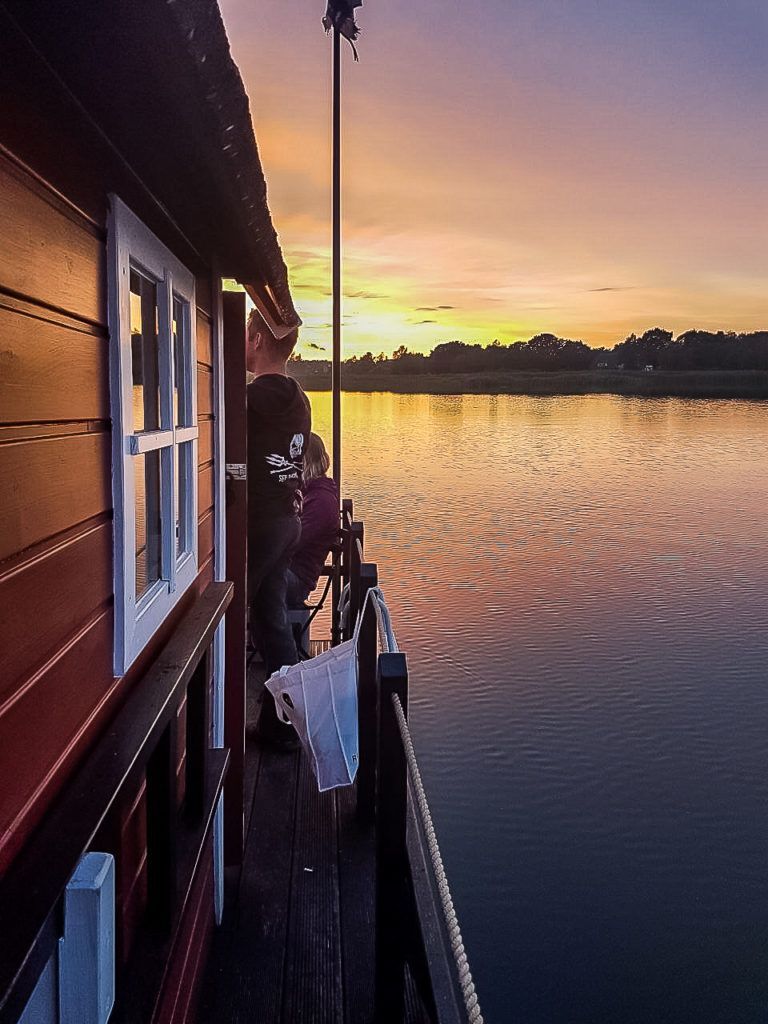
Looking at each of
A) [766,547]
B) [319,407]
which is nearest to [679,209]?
[766,547]

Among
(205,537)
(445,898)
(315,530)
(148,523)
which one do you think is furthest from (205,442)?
(315,530)

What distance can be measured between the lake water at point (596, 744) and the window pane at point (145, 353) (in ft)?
12.3

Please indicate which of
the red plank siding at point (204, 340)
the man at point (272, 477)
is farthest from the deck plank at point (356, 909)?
the red plank siding at point (204, 340)

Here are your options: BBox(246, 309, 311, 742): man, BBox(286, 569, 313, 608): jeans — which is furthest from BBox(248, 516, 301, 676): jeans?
BBox(286, 569, 313, 608): jeans

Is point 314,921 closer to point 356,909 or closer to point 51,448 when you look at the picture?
point 356,909

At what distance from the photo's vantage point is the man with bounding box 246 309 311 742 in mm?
3803

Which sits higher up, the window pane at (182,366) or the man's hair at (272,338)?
the man's hair at (272,338)

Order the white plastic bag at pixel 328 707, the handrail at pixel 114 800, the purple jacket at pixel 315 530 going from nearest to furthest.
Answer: the handrail at pixel 114 800 → the white plastic bag at pixel 328 707 → the purple jacket at pixel 315 530

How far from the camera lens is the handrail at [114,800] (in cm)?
101

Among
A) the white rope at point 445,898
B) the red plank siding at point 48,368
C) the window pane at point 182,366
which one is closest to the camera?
the red plank siding at point 48,368

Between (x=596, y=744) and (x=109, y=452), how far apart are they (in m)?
6.80

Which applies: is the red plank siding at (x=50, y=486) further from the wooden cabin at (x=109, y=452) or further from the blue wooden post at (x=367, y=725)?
the blue wooden post at (x=367, y=725)

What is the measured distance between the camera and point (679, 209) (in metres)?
36.7

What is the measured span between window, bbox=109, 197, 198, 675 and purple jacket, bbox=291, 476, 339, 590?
8.17ft
